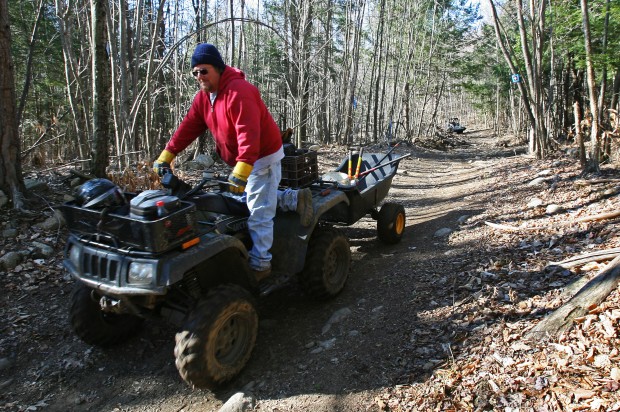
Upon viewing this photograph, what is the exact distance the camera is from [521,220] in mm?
6105

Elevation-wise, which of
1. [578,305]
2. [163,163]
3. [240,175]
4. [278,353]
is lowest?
[278,353]

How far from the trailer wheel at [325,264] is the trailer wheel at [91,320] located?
1775 millimetres

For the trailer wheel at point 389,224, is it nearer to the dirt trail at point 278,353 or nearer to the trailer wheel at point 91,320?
the dirt trail at point 278,353

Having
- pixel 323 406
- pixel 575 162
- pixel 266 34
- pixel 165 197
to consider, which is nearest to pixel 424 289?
pixel 323 406

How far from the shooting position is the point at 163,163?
4.09 metres

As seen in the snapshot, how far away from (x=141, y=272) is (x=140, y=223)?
1.07ft

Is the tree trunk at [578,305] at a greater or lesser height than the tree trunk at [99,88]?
lesser

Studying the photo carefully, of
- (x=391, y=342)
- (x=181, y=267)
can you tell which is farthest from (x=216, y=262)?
(x=391, y=342)

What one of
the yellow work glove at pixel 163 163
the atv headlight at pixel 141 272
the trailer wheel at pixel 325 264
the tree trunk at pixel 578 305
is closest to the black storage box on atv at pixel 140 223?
the atv headlight at pixel 141 272

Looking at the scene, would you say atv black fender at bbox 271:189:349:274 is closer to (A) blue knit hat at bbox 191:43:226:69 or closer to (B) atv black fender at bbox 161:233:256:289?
(B) atv black fender at bbox 161:233:256:289

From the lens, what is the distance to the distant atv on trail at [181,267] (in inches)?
113

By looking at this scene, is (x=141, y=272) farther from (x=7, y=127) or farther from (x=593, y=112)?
(x=593, y=112)

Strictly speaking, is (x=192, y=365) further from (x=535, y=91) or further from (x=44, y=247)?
(x=535, y=91)

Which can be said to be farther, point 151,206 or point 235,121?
point 235,121
